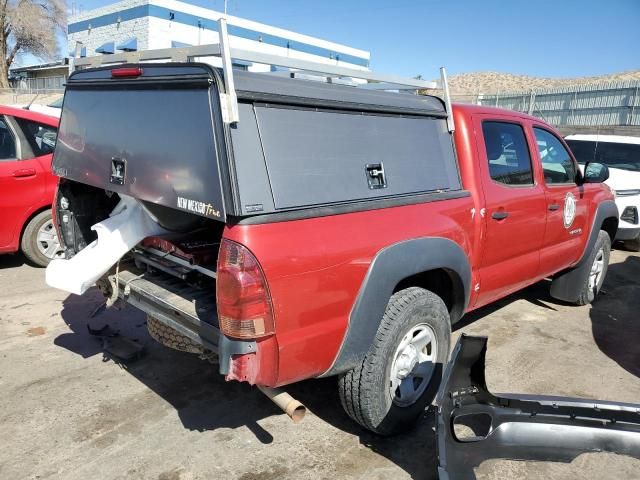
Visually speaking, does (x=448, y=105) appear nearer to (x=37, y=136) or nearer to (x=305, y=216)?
(x=305, y=216)

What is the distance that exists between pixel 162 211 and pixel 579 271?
4195mm

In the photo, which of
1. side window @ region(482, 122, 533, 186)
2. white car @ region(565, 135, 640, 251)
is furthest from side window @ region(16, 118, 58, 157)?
white car @ region(565, 135, 640, 251)

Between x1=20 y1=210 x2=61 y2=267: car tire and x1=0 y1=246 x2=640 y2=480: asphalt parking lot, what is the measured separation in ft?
3.02

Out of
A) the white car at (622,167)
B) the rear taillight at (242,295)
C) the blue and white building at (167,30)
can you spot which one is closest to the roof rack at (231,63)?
the rear taillight at (242,295)

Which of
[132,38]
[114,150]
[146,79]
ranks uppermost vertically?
[132,38]

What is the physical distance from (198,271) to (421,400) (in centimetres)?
156

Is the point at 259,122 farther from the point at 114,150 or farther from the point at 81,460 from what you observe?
the point at 81,460

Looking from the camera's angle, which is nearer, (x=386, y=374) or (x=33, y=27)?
(x=386, y=374)

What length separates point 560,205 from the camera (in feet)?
14.6

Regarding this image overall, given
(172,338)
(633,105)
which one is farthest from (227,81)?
(633,105)

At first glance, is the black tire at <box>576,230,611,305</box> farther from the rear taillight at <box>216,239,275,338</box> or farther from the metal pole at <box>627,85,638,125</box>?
the metal pole at <box>627,85,638,125</box>

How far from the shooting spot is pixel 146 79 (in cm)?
281

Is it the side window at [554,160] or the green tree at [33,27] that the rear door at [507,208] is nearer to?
the side window at [554,160]

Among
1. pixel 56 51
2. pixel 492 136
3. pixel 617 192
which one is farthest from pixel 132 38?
pixel 492 136
